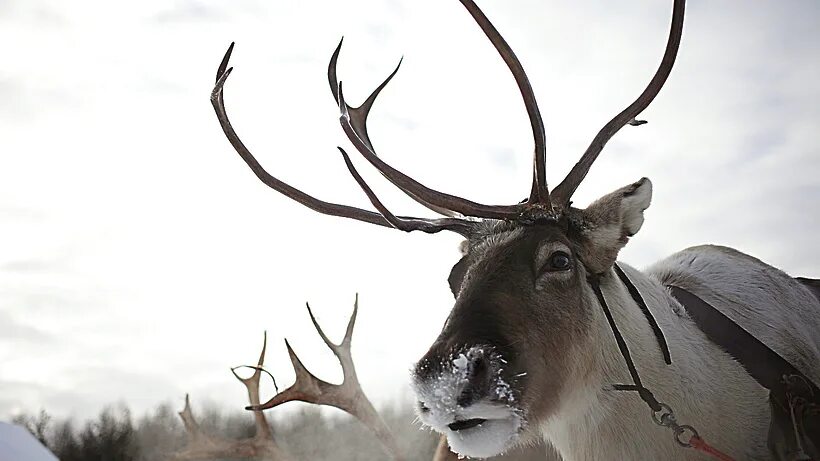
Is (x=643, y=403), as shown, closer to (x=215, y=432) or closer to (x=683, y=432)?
(x=683, y=432)

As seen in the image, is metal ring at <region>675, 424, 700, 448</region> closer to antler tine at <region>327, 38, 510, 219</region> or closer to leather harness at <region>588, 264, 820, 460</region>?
leather harness at <region>588, 264, 820, 460</region>

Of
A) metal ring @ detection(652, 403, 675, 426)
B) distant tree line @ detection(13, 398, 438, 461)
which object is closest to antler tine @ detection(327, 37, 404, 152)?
metal ring @ detection(652, 403, 675, 426)

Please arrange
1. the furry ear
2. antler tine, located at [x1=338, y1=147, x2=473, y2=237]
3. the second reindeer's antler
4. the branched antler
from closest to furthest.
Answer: the furry ear
antler tine, located at [x1=338, y1=147, x2=473, y2=237]
the second reindeer's antler
the branched antler

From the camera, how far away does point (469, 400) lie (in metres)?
2.16

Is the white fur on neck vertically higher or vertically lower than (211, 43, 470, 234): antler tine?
lower

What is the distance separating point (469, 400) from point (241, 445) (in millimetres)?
5256

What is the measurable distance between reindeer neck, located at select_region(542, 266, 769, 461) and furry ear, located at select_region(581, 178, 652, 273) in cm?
11

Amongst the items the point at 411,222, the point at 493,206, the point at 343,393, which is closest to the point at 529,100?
the point at 493,206

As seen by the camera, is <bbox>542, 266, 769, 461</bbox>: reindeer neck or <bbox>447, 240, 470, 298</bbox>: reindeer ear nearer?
<bbox>542, 266, 769, 461</bbox>: reindeer neck

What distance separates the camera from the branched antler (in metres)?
6.83

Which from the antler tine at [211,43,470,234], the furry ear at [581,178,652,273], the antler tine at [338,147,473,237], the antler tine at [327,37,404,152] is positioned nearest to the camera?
the furry ear at [581,178,652,273]

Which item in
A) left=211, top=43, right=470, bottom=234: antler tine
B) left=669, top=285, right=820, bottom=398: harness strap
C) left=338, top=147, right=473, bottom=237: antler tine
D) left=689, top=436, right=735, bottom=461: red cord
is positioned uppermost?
left=211, top=43, right=470, bottom=234: antler tine

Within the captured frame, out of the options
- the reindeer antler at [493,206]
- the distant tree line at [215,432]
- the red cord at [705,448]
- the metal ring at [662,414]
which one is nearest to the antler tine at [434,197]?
the reindeer antler at [493,206]

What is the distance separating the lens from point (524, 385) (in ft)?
7.50
